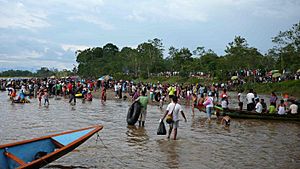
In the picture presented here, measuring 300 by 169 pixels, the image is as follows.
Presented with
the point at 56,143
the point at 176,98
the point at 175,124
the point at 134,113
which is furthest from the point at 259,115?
the point at 56,143

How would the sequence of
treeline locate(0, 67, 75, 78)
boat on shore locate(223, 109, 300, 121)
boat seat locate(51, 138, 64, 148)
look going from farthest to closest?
treeline locate(0, 67, 75, 78) < boat on shore locate(223, 109, 300, 121) < boat seat locate(51, 138, 64, 148)

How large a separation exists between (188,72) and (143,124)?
4403 centimetres

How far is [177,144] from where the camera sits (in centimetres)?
1094

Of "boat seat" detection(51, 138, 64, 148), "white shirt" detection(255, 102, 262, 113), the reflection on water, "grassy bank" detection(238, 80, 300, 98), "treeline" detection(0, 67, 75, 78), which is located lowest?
the reflection on water

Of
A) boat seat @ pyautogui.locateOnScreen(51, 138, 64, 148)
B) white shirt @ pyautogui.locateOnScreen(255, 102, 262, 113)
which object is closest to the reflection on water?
boat seat @ pyautogui.locateOnScreen(51, 138, 64, 148)

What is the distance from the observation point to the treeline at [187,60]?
42272 mm

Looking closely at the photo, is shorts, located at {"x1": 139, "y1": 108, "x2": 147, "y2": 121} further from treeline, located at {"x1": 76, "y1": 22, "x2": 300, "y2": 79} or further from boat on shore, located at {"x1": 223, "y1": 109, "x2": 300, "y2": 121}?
treeline, located at {"x1": 76, "y1": 22, "x2": 300, "y2": 79}

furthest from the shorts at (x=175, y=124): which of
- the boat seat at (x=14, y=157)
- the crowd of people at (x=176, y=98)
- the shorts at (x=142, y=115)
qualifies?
the boat seat at (x=14, y=157)

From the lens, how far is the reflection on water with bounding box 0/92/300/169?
8768 mm

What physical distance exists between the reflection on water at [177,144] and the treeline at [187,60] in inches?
1091

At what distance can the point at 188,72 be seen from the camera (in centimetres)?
5809

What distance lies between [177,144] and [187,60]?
54.7m

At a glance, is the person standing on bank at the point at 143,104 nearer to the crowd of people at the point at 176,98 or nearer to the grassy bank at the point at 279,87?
the crowd of people at the point at 176,98

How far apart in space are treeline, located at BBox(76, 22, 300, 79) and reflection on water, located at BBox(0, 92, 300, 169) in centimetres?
2772
